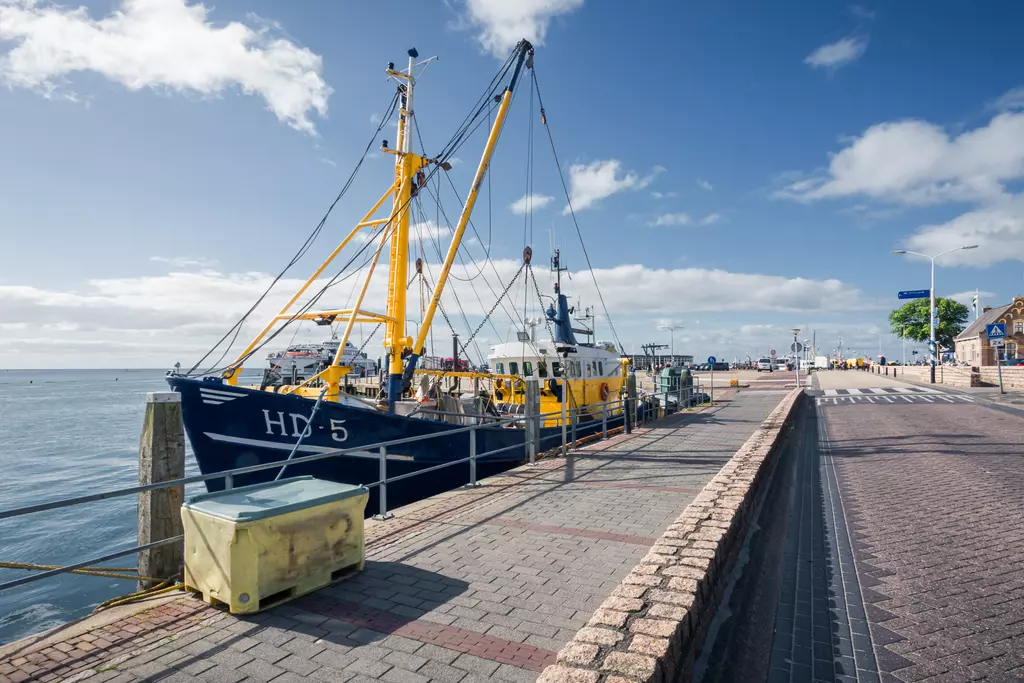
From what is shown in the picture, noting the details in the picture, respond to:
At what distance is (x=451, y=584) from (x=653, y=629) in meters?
1.85

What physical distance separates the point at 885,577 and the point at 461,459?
5.25m

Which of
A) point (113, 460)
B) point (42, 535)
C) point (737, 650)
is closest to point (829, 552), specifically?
point (737, 650)

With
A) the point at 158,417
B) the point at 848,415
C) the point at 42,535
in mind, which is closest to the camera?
the point at 158,417

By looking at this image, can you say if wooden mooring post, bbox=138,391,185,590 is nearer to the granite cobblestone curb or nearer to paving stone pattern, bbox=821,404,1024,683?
the granite cobblestone curb

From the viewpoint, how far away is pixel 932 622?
161 inches

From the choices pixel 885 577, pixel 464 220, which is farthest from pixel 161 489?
pixel 464 220

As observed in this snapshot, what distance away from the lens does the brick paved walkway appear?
3678 mm

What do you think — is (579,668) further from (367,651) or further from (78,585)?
(78,585)

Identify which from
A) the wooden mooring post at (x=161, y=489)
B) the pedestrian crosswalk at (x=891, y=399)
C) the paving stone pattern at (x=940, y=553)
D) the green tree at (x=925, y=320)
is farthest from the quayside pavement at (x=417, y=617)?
the green tree at (x=925, y=320)

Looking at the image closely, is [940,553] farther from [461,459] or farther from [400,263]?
[400,263]

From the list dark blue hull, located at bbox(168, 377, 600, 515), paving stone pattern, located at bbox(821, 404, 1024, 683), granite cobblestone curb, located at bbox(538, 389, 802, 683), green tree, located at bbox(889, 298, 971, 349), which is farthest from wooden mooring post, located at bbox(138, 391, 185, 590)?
green tree, located at bbox(889, 298, 971, 349)

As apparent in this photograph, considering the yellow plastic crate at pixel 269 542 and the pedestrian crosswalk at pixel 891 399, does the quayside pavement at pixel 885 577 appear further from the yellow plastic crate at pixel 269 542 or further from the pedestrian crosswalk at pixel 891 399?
the pedestrian crosswalk at pixel 891 399

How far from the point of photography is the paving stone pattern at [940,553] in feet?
12.1

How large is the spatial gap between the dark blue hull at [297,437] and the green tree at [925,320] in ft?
261
